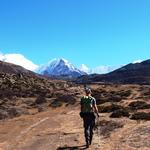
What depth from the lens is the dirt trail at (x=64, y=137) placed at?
64.7ft

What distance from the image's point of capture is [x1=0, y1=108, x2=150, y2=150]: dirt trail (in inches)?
777

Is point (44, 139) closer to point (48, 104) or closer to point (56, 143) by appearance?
point (56, 143)

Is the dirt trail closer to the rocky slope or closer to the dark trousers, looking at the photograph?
the rocky slope

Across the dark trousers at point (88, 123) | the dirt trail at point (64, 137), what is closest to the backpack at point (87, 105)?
the dark trousers at point (88, 123)

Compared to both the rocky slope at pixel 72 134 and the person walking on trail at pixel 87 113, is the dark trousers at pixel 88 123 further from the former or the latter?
the rocky slope at pixel 72 134

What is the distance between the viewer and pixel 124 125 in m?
25.6

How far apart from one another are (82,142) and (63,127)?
647cm

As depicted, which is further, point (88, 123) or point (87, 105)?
point (88, 123)

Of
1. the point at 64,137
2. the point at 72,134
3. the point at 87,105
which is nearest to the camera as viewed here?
the point at 87,105

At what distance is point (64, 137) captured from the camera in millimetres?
23047

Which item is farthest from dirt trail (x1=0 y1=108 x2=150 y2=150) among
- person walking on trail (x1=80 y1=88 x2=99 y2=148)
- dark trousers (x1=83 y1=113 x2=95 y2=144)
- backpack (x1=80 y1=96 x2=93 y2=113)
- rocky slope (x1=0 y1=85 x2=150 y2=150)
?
backpack (x1=80 y1=96 x2=93 y2=113)

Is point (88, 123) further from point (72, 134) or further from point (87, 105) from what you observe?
point (72, 134)

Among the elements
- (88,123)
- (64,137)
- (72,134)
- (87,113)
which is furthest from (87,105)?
(72,134)

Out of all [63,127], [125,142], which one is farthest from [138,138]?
[63,127]
